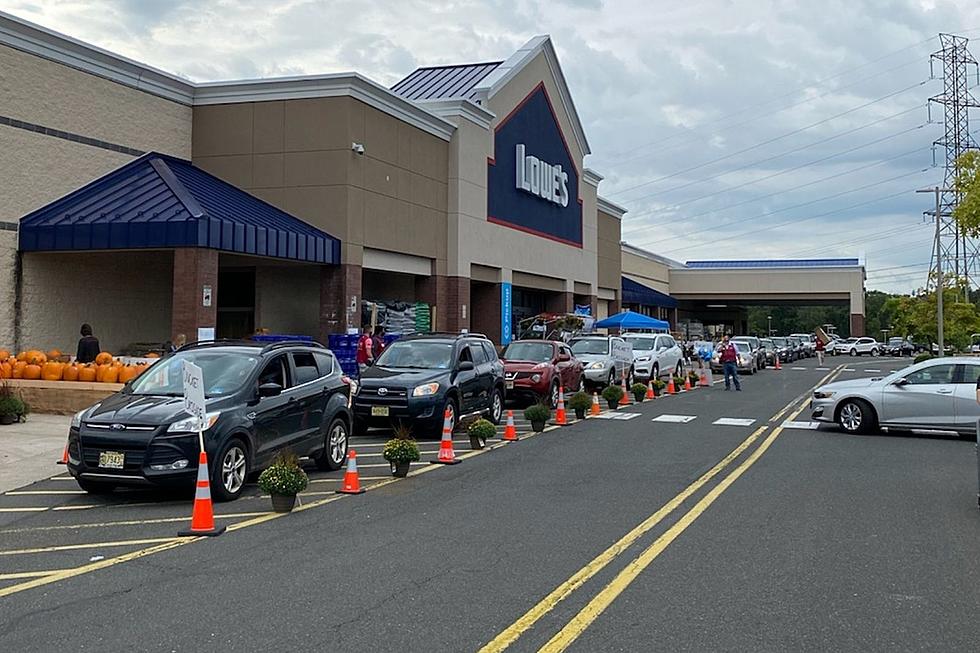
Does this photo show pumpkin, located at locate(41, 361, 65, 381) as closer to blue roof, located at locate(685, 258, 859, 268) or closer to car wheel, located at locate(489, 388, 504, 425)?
car wheel, located at locate(489, 388, 504, 425)

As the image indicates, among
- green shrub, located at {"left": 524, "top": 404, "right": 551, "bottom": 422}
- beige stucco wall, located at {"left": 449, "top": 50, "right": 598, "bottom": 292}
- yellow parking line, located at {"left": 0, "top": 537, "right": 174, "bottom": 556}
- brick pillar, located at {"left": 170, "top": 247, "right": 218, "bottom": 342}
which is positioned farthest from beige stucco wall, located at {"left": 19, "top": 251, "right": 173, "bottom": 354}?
yellow parking line, located at {"left": 0, "top": 537, "right": 174, "bottom": 556}

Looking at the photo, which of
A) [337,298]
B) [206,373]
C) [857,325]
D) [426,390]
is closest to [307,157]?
[337,298]

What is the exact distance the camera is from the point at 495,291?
3781 centimetres

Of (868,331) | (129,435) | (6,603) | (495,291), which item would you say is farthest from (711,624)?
(868,331)

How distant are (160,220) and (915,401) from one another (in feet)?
53.4

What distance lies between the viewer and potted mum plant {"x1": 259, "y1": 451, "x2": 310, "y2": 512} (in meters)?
9.69

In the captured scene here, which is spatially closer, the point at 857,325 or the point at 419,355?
the point at 419,355

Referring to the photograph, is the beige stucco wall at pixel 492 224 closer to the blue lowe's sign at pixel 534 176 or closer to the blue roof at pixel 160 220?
the blue lowe's sign at pixel 534 176

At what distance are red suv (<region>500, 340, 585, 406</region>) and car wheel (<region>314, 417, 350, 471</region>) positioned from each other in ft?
29.2

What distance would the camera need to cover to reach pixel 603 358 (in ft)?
92.5

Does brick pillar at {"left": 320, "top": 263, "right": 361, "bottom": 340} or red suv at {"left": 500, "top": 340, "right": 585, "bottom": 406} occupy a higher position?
brick pillar at {"left": 320, "top": 263, "right": 361, "bottom": 340}

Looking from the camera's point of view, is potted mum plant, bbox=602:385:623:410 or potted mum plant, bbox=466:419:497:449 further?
potted mum plant, bbox=602:385:623:410

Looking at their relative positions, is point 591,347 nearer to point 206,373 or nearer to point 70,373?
point 70,373

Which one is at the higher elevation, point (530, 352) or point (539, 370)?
point (530, 352)
